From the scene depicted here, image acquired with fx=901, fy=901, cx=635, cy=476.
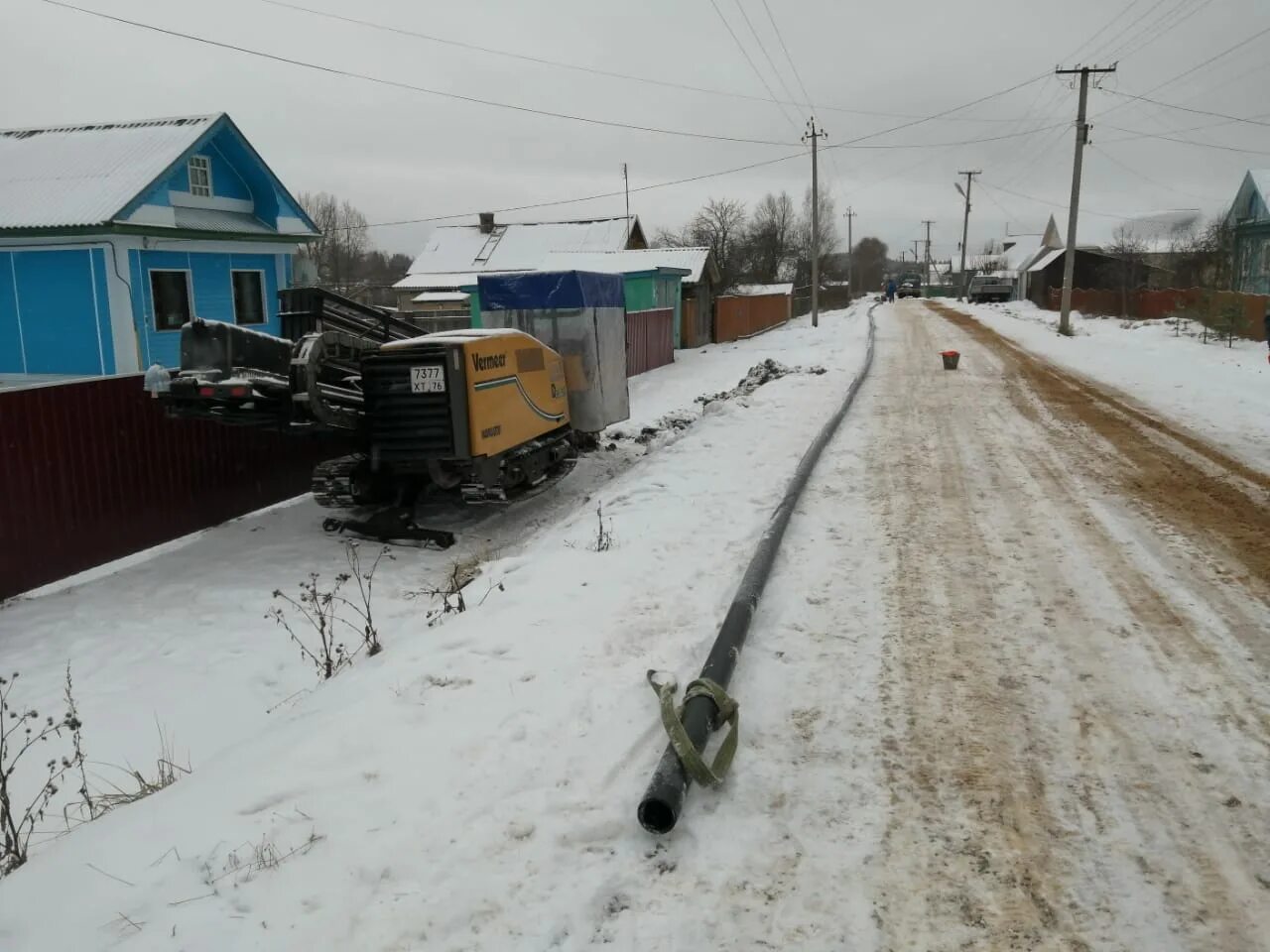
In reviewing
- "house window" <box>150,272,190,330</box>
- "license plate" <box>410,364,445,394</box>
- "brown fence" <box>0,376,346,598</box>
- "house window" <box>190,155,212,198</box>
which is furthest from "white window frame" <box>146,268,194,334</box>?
"license plate" <box>410,364,445,394</box>

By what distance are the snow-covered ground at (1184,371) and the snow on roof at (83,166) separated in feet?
61.2

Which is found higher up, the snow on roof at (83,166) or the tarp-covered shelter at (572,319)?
the snow on roof at (83,166)

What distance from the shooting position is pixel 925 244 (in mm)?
121312

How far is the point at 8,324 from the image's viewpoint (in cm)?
1814

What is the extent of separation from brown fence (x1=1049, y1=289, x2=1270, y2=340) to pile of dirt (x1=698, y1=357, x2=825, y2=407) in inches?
451

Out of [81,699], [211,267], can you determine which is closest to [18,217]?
[211,267]

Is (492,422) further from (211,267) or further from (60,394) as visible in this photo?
(211,267)

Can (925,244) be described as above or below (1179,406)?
above

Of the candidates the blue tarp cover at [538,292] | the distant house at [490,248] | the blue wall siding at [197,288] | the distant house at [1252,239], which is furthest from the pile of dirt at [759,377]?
the distant house at [1252,239]

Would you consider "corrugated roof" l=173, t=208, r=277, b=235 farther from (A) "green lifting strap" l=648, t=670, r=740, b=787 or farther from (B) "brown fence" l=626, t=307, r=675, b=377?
(A) "green lifting strap" l=648, t=670, r=740, b=787

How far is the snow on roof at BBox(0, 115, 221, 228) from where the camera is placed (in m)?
17.4

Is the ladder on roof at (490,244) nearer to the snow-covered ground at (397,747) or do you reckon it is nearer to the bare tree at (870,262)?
the snow-covered ground at (397,747)

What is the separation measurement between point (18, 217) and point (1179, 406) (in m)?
20.9

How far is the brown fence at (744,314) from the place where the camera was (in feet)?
120
